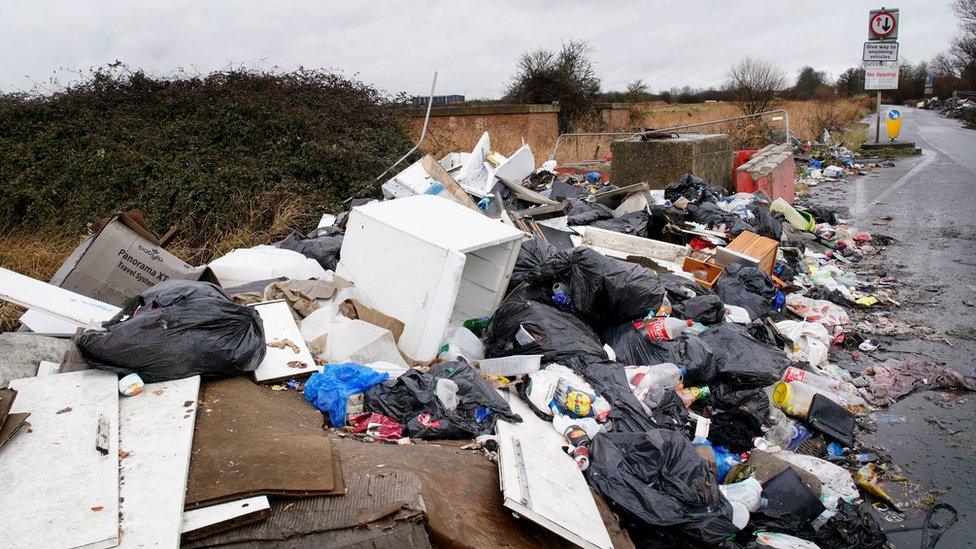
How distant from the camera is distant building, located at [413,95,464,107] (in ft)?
37.6

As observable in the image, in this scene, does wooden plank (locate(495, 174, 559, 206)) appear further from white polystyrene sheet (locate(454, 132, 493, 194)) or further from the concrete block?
the concrete block

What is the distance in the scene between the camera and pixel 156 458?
2.25 meters

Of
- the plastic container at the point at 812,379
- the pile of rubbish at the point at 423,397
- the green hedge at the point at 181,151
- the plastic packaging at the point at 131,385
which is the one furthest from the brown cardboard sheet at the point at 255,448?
the green hedge at the point at 181,151

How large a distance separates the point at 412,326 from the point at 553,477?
4.73 feet

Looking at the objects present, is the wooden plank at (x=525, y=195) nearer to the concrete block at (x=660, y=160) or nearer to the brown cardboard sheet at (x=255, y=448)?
the concrete block at (x=660, y=160)

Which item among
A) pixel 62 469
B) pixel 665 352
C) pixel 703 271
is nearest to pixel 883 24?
pixel 703 271

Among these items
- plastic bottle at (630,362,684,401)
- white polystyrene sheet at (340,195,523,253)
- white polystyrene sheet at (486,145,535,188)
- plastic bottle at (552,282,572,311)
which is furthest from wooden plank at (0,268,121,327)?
white polystyrene sheet at (486,145,535,188)

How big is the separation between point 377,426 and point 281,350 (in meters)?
0.76

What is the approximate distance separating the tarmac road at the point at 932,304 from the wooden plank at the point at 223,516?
2760 millimetres

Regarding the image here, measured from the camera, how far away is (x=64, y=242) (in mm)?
6156

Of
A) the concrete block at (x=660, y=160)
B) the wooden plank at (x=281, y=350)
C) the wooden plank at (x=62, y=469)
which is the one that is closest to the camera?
the wooden plank at (x=62, y=469)

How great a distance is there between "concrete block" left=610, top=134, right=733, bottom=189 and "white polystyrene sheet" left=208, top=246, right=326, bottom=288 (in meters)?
5.59

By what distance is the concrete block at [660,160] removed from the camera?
892 cm

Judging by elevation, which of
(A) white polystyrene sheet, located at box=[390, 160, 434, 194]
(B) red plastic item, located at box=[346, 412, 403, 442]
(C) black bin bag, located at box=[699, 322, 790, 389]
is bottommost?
(C) black bin bag, located at box=[699, 322, 790, 389]
